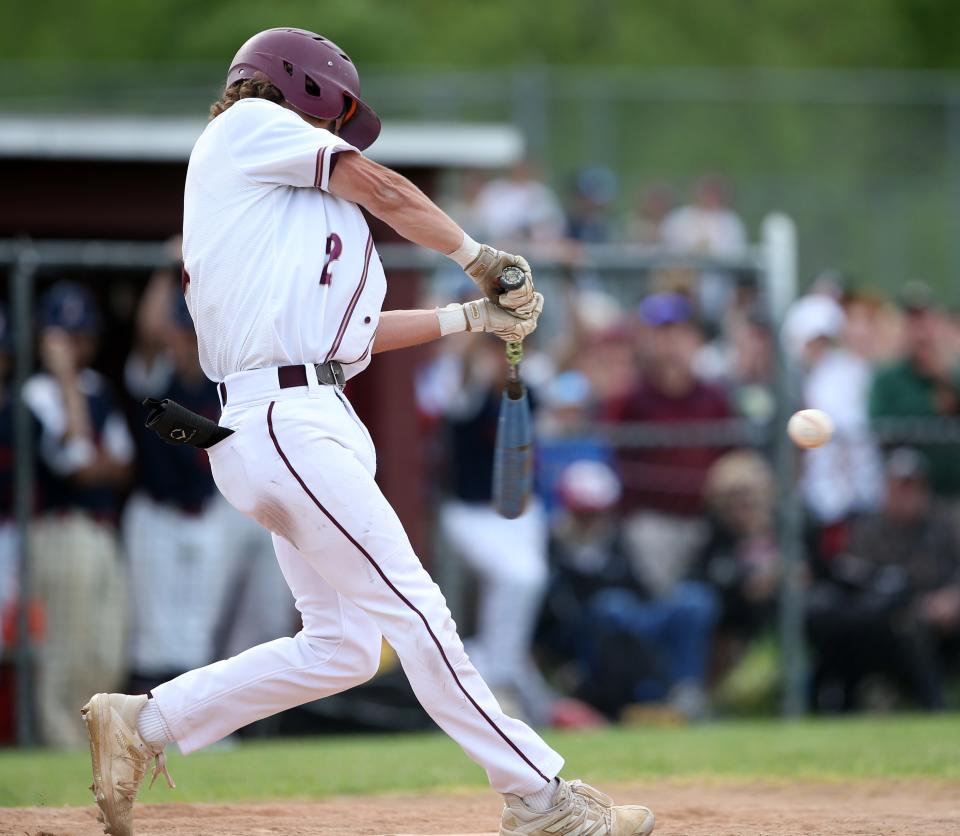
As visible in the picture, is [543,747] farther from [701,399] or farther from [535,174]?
[535,174]

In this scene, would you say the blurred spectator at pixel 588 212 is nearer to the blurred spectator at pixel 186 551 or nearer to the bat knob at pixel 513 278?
the blurred spectator at pixel 186 551

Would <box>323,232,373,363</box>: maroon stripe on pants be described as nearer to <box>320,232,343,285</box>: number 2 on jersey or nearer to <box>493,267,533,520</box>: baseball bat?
<box>320,232,343,285</box>: number 2 on jersey

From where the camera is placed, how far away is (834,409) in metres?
10.9

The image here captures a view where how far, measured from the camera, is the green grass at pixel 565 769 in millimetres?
6414

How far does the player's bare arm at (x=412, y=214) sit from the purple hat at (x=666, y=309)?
17.8 ft

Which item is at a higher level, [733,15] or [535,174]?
[733,15]

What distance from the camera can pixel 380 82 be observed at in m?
15.8

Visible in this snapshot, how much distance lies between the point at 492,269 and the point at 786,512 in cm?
537

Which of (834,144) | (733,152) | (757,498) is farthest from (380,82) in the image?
(757,498)

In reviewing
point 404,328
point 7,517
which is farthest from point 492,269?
point 7,517

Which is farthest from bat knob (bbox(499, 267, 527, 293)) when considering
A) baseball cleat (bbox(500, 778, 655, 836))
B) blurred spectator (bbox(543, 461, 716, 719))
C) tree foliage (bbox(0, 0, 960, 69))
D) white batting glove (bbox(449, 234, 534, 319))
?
tree foliage (bbox(0, 0, 960, 69))

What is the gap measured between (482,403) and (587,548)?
1.14 m

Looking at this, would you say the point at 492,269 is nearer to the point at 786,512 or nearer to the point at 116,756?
the point at 116,756

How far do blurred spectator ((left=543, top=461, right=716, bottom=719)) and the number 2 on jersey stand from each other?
530cm
